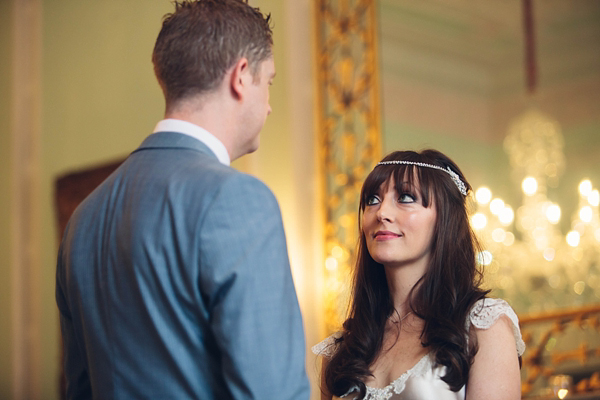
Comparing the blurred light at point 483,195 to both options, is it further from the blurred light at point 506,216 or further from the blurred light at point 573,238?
the blurred light at point 573,238

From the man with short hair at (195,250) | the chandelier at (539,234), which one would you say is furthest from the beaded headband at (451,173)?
the chandelier at (539,234)

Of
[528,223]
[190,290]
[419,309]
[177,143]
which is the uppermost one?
[177,143]

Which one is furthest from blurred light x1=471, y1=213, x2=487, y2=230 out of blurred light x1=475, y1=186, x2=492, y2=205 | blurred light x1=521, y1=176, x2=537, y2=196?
blurred light x1=521, y1=176, x2=537, y2=196

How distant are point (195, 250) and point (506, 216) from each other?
4.29 m

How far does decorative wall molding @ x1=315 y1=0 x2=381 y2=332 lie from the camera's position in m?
4.65

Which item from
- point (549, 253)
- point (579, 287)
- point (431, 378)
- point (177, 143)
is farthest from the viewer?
point (549, 253)

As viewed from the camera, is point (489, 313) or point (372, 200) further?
point (372, 200)

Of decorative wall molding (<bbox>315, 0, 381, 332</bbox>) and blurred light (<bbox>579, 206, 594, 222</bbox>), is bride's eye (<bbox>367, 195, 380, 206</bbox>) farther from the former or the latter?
blurred light (<bbox>579, 206, 594, 222</bbox>)

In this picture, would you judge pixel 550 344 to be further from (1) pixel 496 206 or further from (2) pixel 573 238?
(1) pixel 496 206

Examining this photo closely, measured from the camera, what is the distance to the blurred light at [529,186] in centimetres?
520

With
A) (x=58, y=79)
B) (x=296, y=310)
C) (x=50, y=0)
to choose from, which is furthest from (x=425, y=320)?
(x=50, y=0)

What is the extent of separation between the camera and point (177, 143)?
1326mm

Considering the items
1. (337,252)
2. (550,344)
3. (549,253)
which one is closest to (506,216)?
(549,253)

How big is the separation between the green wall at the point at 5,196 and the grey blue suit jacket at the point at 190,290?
17.1ft
